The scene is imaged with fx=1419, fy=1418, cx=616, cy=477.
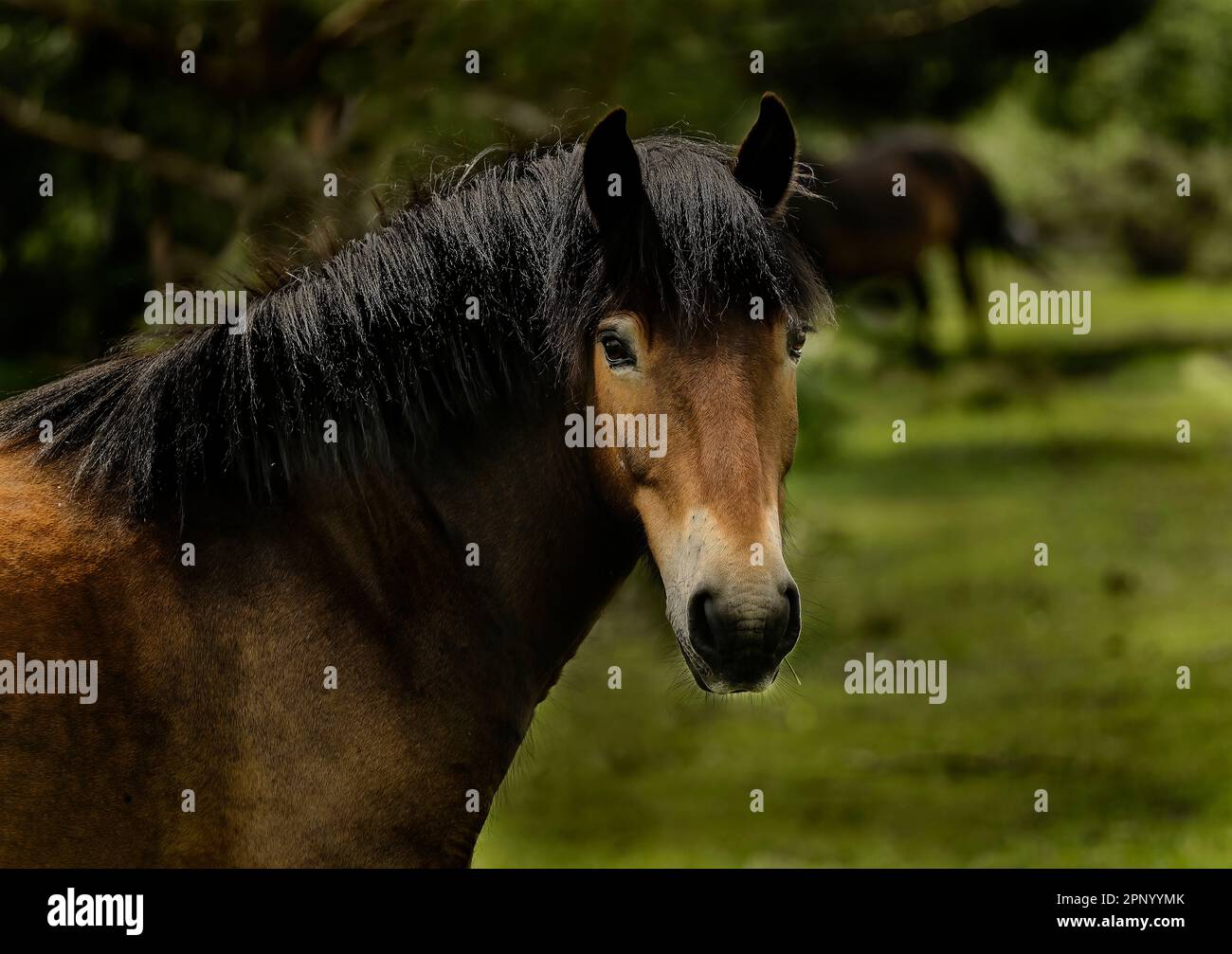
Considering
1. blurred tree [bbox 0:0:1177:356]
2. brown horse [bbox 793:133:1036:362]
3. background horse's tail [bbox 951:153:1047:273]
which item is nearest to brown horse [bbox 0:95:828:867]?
blurred tree [bbox 0:0:1177:356]

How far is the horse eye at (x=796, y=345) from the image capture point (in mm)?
3425

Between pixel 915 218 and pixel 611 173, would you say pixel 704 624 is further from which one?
pixel 915 218

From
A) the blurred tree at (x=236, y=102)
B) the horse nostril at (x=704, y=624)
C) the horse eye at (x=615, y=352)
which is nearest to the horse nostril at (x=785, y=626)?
the horse nostril at (x=704, y=624)

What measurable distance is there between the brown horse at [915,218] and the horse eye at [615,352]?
11.9 m

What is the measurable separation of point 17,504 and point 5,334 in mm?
5346

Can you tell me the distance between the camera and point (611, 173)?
10.9ft

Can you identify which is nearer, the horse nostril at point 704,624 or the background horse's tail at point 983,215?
the horse nostril at point 704,624

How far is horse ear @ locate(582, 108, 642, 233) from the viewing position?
128 inches

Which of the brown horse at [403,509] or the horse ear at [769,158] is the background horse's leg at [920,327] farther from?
the brown horse at [403,509]

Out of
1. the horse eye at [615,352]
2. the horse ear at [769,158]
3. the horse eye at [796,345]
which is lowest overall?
the horse eye at [615,352]

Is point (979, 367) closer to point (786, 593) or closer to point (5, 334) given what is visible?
point (5, 334)

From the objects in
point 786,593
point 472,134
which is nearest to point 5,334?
point 472,134
